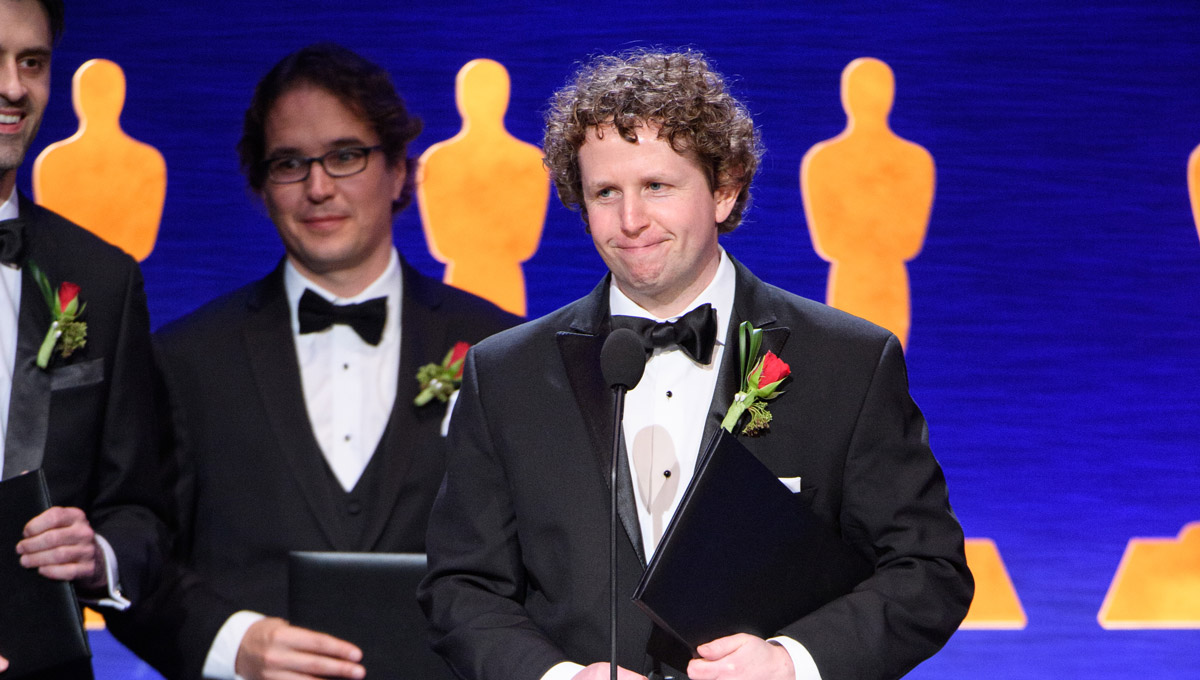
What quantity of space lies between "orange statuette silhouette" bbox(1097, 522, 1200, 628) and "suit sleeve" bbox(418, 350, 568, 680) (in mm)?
2115

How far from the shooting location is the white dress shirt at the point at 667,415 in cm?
216

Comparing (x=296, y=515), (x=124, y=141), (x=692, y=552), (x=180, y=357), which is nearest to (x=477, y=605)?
(x=692, y=552)

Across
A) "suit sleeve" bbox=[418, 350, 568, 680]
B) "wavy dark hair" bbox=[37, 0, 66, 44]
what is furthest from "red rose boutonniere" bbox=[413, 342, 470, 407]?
"wavy dark hair" bbox=[37, 0, 66, 44]

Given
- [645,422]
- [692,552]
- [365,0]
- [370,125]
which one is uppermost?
[365,0]

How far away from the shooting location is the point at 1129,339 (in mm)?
3592

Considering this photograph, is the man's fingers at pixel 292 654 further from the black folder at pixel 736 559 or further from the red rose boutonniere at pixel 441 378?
the black folder at pixel 736 559

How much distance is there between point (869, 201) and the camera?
360 centimetres

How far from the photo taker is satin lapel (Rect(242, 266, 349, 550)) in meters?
2.89

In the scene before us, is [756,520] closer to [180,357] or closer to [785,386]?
[785,386]

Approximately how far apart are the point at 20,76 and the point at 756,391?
1.57 m

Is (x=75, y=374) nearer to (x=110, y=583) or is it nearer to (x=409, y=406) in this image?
(x=110, y=583)

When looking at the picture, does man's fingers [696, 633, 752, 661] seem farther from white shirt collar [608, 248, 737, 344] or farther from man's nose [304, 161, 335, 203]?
man's nose [304, 161, 335, 203]

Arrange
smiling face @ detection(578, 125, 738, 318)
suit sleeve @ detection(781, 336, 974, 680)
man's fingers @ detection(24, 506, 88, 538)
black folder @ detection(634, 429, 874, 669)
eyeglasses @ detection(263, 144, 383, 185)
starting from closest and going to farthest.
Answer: black folder @ detection(634, 429, 874, 669) → suit sleeve @ detection(781, 336, 974, 680) → smiling face @ detection(578, 125, 738, 318) → man's fingers @ detection(24, 506, 88, 538) → eyeglasses @ detection(263, 144, 383, 185)

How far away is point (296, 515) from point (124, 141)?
141cm
